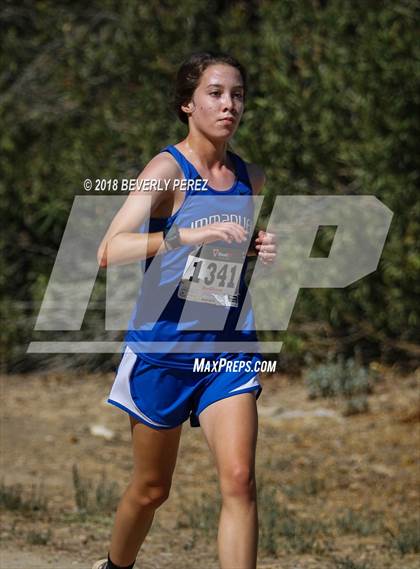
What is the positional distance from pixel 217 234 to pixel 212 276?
0.40m

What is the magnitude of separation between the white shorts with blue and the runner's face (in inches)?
33.5

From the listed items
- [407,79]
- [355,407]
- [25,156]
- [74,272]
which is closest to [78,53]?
[25,156]

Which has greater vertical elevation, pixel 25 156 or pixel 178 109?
pixel 25 156

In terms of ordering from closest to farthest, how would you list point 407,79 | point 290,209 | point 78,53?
point 407,79
point 290,209
point 78,53

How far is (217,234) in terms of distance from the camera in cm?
439

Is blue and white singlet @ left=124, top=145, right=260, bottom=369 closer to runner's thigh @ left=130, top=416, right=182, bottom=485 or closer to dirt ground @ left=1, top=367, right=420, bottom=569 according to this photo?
runner's thigh @ left=130, top=416, right=182, bottom=485

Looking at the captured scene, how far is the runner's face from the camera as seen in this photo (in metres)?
4.86

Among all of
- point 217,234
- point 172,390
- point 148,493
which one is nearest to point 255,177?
point 217,234

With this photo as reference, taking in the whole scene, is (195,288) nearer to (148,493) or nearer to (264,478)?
(148,493)

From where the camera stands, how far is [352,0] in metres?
9.59

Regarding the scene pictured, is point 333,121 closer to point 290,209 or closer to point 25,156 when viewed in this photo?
point 290,209

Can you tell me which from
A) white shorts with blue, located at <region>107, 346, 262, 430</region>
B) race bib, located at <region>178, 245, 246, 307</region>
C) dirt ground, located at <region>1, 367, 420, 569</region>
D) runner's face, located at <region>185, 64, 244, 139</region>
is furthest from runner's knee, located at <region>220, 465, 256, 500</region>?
dirt ground, located at <region>1, 367, 420, 569</region>

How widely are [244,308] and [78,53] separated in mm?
6871

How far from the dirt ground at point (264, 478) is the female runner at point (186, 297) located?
1522 millimetres
